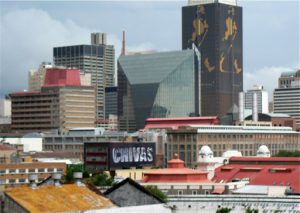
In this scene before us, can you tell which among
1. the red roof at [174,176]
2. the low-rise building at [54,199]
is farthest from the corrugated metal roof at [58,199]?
the red roof at [174,176]

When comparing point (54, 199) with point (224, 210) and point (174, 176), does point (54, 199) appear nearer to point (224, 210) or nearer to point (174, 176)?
point (224, 210)

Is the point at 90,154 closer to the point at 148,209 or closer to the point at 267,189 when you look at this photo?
the point at 267,189

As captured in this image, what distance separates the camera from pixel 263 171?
153 meters

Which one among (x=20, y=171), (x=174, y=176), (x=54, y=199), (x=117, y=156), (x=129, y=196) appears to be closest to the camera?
(x=54, y=199)

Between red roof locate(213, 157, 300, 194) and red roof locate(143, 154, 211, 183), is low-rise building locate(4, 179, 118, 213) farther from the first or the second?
red roof locate(213, 157, 300, 194)

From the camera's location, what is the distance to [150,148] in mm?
173125

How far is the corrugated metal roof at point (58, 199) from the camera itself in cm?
7831

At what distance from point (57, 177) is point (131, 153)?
7966 cm

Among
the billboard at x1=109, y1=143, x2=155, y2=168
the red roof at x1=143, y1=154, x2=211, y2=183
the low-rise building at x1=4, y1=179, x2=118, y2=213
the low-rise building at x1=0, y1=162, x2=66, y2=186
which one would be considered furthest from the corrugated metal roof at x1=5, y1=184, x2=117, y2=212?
the low-rise building at x1=0, y1=162, x2=66, y2=186

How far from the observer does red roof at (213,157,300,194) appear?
14388 centimetres

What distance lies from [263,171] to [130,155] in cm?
2415

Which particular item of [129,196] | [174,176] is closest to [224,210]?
[129,196]

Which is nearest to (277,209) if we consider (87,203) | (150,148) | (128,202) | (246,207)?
(246,207)

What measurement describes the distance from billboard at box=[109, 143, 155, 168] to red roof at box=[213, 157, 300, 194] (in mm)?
12008
